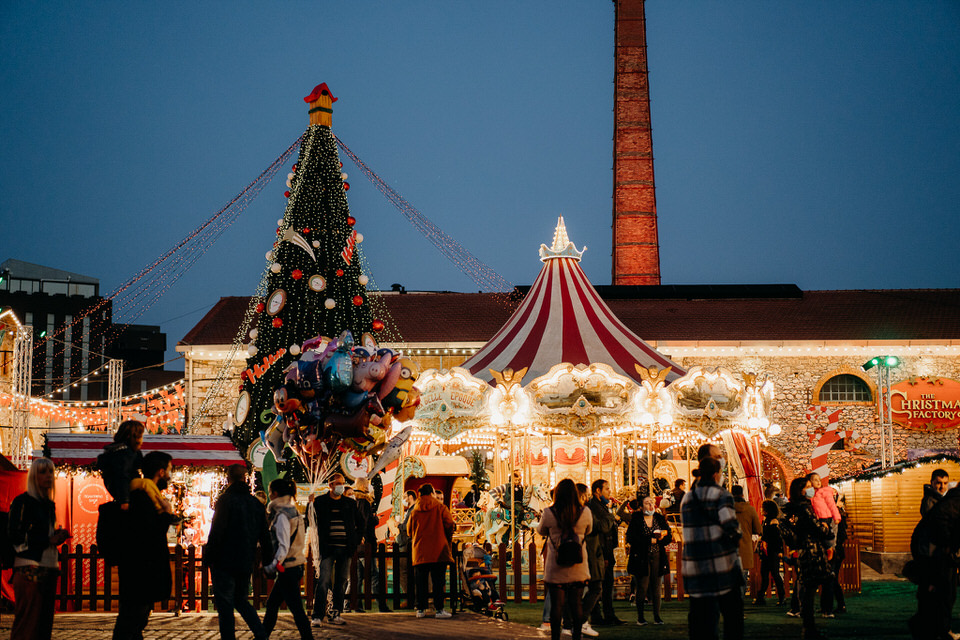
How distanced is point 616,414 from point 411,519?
14.2ft

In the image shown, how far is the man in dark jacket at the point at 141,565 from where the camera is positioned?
602 centimetres

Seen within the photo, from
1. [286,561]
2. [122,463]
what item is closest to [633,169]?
[286,561]

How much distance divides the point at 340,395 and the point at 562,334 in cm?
571

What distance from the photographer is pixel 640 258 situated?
31.4 m

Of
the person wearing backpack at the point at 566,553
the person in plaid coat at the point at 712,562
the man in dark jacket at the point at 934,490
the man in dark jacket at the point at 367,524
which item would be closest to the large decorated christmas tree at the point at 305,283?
the man in dark jacket at the point at 367,524

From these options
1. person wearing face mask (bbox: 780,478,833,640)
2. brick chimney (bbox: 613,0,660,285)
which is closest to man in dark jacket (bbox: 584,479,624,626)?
person wearing face mask (bbox: 780,478,833,640)

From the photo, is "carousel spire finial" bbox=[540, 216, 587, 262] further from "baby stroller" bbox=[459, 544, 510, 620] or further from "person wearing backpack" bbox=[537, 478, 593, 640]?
"person wearing backpack" bbox=[537, 478, 593, 640]

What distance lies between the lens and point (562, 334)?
15453mm

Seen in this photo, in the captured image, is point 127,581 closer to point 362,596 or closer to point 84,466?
point 362,596

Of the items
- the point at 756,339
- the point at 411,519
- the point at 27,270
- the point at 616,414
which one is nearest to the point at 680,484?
the point at 616,414

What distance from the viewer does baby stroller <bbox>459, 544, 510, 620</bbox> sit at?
10.3 meters

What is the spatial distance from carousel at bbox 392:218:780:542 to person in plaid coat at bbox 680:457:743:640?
616cm

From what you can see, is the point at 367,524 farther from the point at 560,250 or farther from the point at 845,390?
the point at 845,390

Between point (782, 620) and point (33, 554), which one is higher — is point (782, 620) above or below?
below
